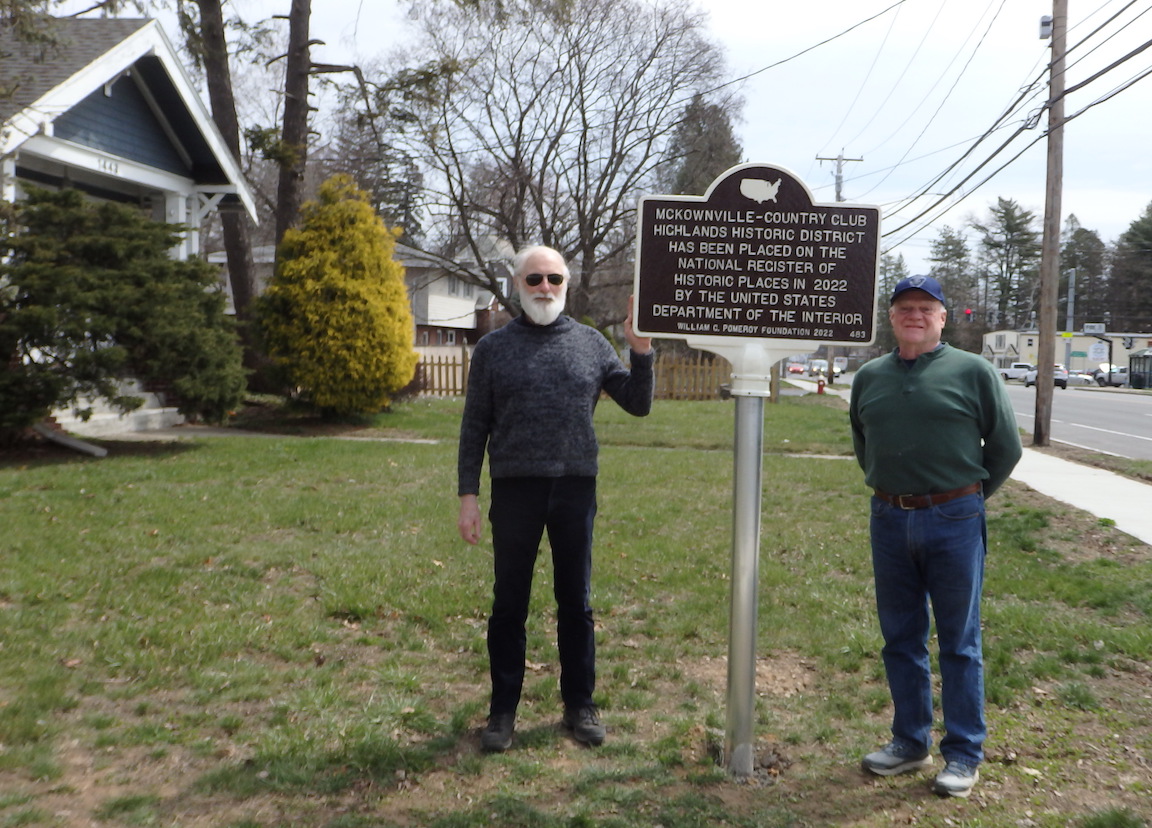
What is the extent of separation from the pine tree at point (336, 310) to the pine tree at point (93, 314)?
3606 mm

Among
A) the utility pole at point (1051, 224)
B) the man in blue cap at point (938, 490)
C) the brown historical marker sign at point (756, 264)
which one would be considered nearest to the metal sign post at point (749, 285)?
the brown historical marker sign at point (756, 264)

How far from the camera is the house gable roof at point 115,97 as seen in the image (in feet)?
42.4

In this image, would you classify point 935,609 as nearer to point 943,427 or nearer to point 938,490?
point 938,490

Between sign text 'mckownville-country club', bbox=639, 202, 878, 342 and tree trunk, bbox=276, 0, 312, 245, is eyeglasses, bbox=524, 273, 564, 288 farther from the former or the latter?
tree trunk, bbox=276, 0, 312, 245

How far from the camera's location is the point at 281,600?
6.21 meters

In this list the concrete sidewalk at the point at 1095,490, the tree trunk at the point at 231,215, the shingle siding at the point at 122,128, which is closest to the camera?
the concrete sidewalk at the point at 1095,490

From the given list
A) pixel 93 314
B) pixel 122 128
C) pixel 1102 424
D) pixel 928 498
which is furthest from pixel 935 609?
pixel 1102 424

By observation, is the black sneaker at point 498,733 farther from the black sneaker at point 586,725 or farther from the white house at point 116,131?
the white house at point 116,131

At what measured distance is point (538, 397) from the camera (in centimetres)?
410

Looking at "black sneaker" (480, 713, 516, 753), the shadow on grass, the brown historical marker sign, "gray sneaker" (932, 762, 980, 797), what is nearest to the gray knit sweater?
the brown historical marker sign

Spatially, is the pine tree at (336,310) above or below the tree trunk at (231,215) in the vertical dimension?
below

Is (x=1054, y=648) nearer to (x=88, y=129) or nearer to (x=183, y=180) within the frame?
(x=88, y=129)

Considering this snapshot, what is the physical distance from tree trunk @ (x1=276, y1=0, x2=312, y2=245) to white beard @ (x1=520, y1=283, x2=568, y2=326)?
16.7 metres

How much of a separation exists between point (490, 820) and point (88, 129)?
14.9 metres
